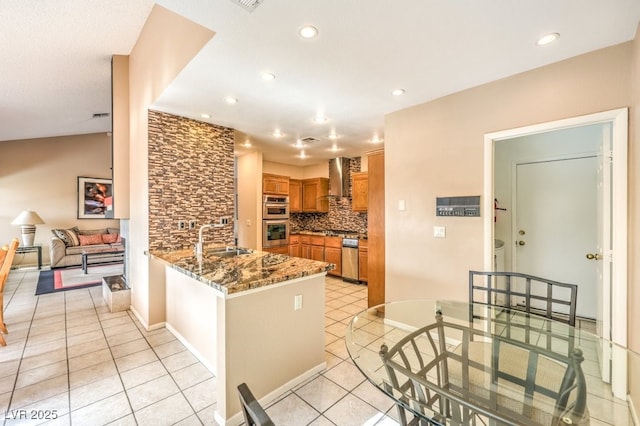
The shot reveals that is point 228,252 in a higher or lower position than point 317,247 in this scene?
higher

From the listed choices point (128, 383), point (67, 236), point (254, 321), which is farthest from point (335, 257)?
point (67, 236)

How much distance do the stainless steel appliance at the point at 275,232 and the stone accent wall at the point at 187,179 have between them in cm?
161

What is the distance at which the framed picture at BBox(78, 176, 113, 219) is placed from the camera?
6.80m

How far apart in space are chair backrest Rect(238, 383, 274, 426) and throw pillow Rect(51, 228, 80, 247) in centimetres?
781

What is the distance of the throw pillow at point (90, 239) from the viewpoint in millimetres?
6456

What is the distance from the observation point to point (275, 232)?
5707 mm

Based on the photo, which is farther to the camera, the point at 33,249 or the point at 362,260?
the point at 33,249

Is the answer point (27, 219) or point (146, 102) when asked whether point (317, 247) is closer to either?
point (146, 102)

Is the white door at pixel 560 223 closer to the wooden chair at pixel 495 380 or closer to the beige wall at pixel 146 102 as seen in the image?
the wooden chair at pixel 495 380

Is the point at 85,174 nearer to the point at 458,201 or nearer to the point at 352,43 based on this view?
the point at 352,43

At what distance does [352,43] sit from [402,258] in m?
2.26

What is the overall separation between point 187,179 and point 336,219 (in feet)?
12.2

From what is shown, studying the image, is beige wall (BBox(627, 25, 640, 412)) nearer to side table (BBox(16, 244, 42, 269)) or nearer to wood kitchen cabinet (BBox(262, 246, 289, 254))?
wood kitchen cabinet (BBox(262, 246, 289, 254))

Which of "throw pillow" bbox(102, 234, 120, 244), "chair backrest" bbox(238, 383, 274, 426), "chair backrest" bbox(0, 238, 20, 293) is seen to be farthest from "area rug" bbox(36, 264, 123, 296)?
"chair backrest" bbox(238, 383, 274, 426)
